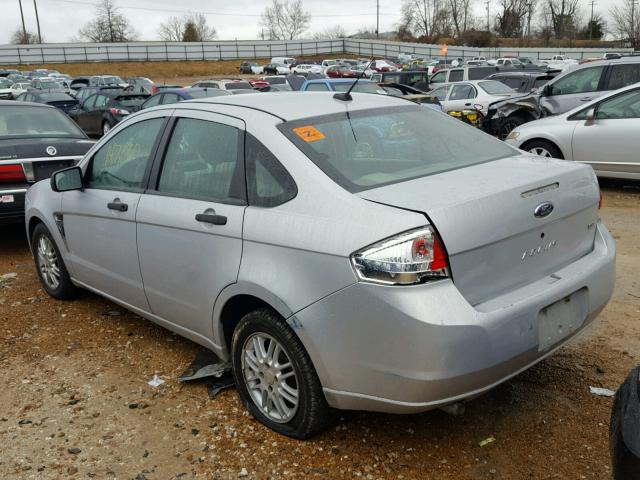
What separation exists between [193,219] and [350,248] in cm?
111

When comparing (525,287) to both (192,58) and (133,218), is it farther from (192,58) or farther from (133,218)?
(192,58)

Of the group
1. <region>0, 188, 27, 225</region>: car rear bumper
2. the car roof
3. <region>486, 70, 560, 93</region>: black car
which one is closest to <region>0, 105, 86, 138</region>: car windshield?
<region>0, 188, 27, 225</region>: car rear bumper

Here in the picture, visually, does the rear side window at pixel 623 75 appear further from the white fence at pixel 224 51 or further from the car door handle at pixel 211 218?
the white fence at pixel 224 51

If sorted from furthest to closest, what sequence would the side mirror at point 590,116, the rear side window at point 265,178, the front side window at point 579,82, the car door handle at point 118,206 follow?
1. the front side window at point 579,82
2. the side mirror at point 590,116
3. the car door handle at point 118,206
4. the rear side window at point 265,178

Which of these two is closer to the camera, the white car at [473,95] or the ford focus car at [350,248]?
the ford focus car at [350,248]

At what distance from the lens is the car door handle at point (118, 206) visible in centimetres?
387

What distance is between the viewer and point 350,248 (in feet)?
8.45

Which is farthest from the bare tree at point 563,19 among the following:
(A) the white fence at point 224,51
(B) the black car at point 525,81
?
(B) the black car at point 525,81

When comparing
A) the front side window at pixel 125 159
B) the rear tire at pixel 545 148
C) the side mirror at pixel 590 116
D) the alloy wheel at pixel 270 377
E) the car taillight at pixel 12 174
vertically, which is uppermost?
the front side window at pixel 125 159

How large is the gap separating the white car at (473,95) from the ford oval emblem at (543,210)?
13.9m

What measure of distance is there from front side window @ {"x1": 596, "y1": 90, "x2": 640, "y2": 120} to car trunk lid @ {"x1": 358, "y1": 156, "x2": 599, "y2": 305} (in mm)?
5911

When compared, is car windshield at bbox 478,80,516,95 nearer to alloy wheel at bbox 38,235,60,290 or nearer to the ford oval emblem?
alloy wheel at bbox 38,235,60,290

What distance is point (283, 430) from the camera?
311cm

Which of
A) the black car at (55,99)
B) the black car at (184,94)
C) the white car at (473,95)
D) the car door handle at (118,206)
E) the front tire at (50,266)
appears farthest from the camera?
the black car at (55,99)
